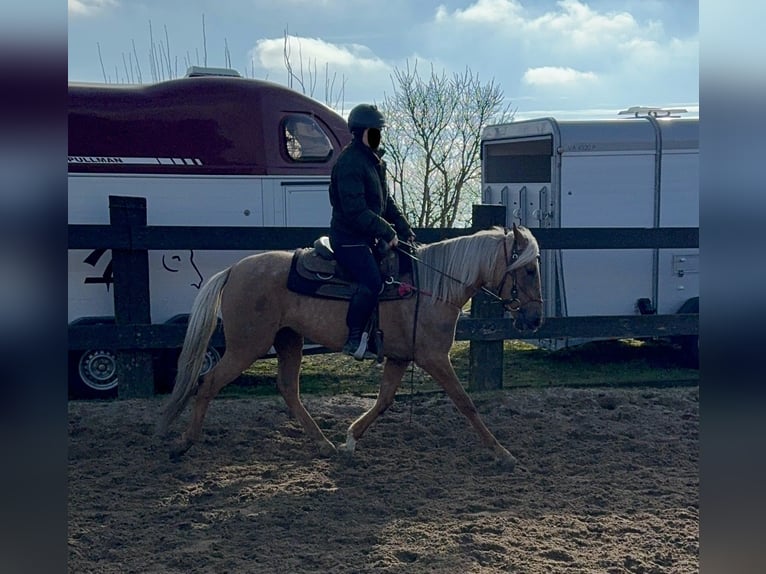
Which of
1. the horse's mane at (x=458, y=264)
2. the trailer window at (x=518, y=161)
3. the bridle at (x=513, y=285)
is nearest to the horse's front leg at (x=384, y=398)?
the horse's mane at (x=458, y=264)

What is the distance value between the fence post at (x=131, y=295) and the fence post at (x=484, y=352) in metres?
2.98

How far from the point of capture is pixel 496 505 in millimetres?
4445

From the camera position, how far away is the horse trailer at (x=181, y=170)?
760cm

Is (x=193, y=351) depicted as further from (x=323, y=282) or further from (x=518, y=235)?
(x=518, y=235)

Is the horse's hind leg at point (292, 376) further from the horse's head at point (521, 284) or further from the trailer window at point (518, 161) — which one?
the trailer window at point (518, 161)

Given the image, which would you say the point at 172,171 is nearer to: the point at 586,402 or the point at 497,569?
the point at 586,402

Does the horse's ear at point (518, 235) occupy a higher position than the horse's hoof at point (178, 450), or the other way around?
the horse's ear at point (518, 235)

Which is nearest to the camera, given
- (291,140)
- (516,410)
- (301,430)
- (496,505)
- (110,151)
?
(496,505)

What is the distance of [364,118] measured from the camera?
5062 mm

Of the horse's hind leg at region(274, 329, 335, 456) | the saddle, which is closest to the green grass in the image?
the horse's hind leg at region(274, 329, 335, 456)

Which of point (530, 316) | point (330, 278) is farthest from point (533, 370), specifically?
point (330, 278)

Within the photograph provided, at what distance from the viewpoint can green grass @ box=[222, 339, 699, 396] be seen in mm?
8172
